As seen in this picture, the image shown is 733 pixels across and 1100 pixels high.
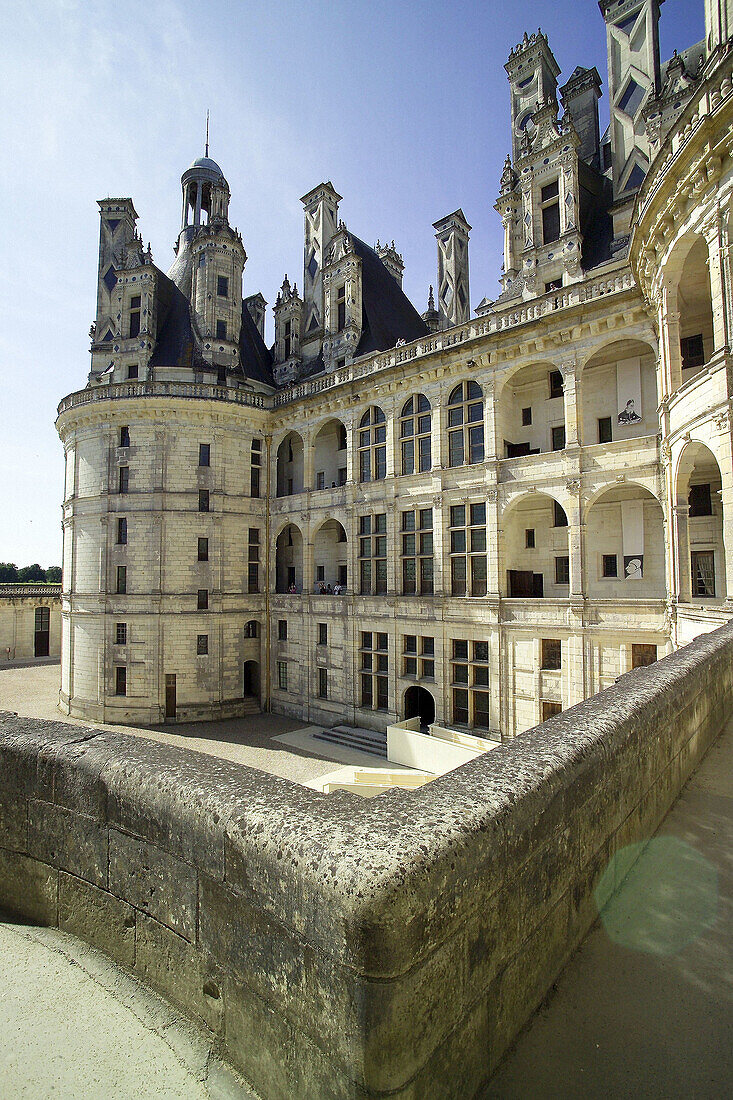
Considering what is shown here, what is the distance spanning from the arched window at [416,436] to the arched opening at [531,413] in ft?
11.7

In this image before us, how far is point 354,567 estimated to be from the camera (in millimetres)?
27125

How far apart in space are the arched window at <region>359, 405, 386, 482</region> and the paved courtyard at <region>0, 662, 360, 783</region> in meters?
12.9

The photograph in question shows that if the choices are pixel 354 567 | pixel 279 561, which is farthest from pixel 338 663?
pixel 279 561

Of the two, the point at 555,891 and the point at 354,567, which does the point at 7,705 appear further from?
the point at 555,891

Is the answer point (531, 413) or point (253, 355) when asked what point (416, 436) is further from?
point (253, 355)

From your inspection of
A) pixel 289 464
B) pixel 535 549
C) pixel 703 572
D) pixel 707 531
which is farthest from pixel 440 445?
pixel 289 464

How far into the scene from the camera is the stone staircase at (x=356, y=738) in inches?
958

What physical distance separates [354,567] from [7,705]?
2213cm

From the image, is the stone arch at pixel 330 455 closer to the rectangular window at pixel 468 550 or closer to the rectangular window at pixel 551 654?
the rectangular window at pixel 468 550

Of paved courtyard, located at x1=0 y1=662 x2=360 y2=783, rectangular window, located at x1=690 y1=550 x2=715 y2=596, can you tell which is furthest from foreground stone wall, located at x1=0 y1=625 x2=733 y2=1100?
rectangular window, located at x1=690 y1=550 x2=715 y2=596

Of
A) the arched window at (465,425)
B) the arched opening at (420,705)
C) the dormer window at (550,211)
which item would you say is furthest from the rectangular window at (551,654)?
the dormer window at (550,211)

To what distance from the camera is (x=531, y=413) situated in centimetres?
2320

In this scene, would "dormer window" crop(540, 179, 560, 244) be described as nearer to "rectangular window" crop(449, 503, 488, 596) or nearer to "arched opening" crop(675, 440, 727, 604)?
"rectangular window" crop(449, 503, 488, 596)

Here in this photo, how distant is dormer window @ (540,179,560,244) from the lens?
2255 centimetres
